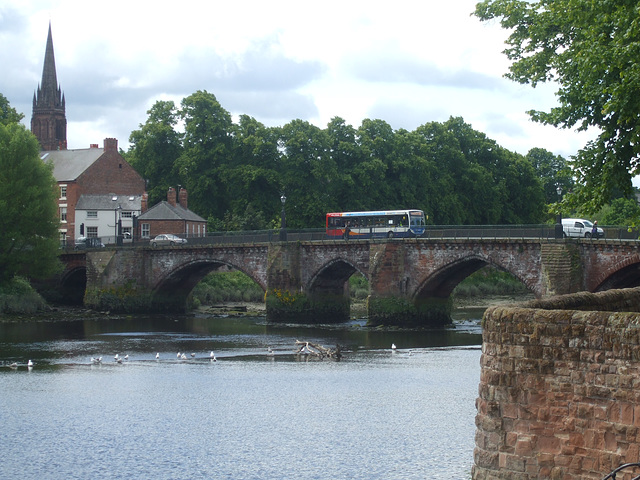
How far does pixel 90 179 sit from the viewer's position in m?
82.9

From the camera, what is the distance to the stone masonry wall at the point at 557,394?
1186 cm

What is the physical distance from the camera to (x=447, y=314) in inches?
2255

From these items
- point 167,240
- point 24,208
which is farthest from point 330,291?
point 24,208

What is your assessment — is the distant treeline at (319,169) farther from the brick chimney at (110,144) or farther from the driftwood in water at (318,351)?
the driftwood in water at (318,351)

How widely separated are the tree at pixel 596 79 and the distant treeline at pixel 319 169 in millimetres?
54880

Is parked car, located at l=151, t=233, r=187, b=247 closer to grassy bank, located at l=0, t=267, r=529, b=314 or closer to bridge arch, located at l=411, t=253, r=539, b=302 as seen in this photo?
grassy bank, located at l=0, t=267, r=529, b=314

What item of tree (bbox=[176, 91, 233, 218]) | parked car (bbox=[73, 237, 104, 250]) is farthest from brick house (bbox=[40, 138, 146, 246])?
parked car (bbox=[73, 237, 104, 250])

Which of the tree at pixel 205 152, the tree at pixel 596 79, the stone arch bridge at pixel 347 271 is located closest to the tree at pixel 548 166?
the tree at pixel 205 152

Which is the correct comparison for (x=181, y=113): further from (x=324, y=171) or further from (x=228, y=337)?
(x=228, y=337)

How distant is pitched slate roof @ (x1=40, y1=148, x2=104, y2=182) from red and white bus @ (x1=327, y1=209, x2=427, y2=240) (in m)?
27.2

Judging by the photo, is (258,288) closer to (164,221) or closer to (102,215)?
(164,221)

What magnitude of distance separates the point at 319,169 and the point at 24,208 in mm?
26725

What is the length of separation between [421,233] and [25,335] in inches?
1000

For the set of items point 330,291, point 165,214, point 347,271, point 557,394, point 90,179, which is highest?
point 90,179
